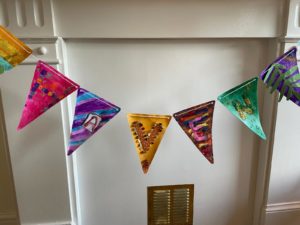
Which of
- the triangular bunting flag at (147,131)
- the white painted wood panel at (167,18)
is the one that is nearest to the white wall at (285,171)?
the white painted wood panel at (167,18)

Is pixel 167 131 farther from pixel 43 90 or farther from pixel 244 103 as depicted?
pixel 43 90

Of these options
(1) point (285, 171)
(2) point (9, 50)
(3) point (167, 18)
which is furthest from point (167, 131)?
(2) point (9, 50)

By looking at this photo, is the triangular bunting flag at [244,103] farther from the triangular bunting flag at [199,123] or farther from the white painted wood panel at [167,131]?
the white painted wood panel at [167,131]

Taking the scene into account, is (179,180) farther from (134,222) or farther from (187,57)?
(187,57)

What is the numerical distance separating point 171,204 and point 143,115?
2.12 feet

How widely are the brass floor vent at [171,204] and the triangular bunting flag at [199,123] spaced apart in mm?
405

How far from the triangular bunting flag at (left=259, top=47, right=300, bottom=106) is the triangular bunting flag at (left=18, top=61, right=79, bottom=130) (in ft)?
2.54

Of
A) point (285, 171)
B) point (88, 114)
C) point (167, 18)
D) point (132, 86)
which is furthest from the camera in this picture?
point (285, 171)

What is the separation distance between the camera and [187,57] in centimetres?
137

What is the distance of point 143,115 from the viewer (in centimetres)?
117

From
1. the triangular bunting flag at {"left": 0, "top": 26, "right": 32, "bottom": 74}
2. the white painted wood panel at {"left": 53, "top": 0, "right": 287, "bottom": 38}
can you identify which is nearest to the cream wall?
the white painted wood panel at {"left": 53, "top": 0, "right": 287, "bottom": 38}

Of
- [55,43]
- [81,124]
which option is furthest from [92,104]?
[55,43]

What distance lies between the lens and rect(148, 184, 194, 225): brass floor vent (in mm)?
1525

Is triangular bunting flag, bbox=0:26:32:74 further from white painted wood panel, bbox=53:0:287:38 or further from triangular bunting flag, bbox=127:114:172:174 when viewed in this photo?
triangular bunting flag, bbox=127:114:172:174
